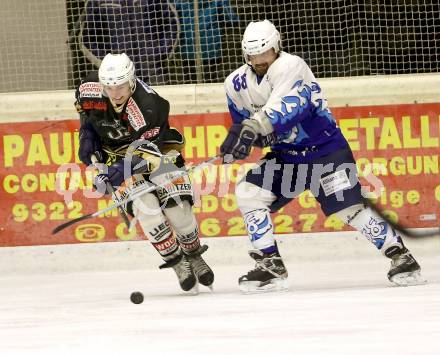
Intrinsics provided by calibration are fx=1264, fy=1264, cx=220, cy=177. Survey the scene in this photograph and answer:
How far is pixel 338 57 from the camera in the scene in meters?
7.77

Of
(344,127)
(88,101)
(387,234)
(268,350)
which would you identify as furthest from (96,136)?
(268,350)

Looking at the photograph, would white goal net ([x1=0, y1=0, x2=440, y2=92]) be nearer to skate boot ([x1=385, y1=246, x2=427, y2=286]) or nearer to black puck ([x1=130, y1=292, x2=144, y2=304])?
skate boot ([x1=385, y1=246, x2=427, y2=286])

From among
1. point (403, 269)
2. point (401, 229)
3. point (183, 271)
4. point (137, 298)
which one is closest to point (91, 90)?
point (183, 271)

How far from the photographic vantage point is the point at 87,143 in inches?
239

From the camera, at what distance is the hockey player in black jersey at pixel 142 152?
5.94 metres

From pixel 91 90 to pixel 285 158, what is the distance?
0.98 metres

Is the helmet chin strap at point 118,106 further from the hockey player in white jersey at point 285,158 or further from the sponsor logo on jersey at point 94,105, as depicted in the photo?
the hockey player in white jersey at point 285,158

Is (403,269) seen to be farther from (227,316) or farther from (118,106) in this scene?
(118,106)

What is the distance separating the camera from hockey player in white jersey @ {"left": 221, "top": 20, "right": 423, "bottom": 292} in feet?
18.7

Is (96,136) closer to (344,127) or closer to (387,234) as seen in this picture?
(387,234)

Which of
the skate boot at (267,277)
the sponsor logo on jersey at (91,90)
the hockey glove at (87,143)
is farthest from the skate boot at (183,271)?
the sponsor logo on jersey at (91,90)

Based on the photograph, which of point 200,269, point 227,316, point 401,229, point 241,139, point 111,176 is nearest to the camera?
point 227,316

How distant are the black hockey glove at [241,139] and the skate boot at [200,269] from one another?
0.68 metres

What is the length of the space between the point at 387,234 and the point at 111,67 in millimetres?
1482
